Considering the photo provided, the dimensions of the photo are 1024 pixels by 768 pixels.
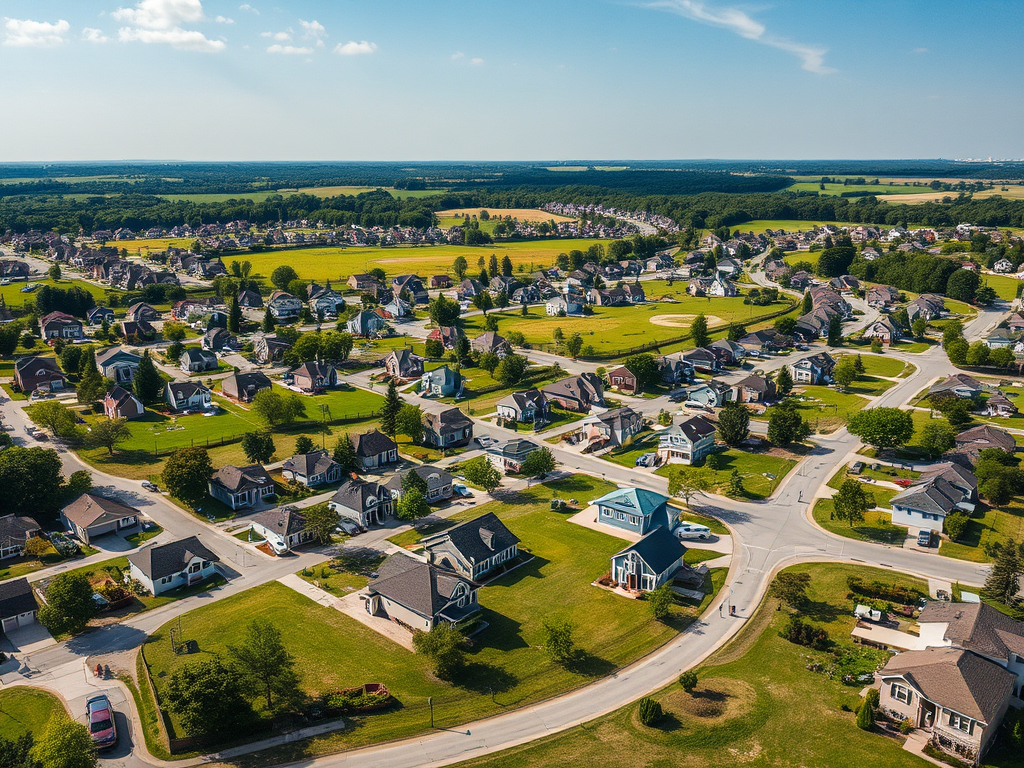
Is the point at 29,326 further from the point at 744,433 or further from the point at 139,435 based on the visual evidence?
the point at 744,433

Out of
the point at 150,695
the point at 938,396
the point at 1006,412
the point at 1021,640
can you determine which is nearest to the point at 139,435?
the point at 150,695

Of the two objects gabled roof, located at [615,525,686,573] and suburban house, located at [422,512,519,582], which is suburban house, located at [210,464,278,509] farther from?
gabled roof, located at [615,525,686,573]

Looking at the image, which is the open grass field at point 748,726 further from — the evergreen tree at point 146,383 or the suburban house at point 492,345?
the evergreen tree at point 146,383

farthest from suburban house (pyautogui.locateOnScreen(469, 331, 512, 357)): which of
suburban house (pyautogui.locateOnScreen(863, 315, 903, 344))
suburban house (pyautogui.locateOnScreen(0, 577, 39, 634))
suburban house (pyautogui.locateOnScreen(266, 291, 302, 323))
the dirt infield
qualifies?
suburban house (pyautogui.locateOnScreen(0, 577, 39, 634))

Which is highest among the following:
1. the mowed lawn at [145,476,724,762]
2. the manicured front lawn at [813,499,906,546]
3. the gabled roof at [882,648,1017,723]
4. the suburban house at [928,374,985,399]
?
the suburban house at [928,374,985,399]

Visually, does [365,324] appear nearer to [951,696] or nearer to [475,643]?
[475,643]

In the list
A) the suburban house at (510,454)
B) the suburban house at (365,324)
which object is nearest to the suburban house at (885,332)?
the suburban house at (510,454)

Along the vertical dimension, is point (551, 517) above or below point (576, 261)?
below

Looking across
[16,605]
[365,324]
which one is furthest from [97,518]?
[365,324]
